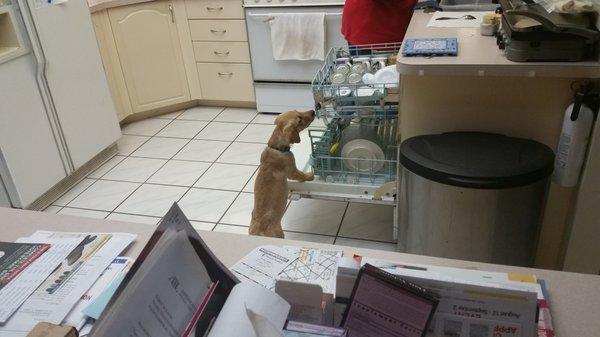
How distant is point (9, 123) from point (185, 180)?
96 cm

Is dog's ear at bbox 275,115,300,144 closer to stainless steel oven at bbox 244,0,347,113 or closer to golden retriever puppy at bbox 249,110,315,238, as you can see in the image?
golden retriever puppy at bbox 249,110,315,238

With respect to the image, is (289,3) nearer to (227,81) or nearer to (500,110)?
(227,81)

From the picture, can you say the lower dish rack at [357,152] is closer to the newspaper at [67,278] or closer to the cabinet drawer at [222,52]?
the newspaper at [67,278]

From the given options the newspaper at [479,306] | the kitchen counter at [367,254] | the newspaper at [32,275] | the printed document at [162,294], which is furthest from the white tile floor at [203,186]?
the printed document at [162,294]

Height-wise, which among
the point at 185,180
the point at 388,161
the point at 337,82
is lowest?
the point at 185,180

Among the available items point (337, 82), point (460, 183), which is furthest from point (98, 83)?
point (460, 183)

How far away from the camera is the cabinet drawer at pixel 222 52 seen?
353 centimetres

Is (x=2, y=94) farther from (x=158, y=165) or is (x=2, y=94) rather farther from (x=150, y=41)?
(x=150, y=41)

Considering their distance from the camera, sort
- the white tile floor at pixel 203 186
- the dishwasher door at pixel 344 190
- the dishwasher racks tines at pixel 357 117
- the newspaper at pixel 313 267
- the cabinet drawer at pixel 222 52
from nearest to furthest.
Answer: the newspaper at pixel 313 267
the dishwasher racks tines at pixel 357 117
the dishwasher door at pixel 344 190
the white tile floor at pixel 203 186
the cabinet drawer at pixel 222 52

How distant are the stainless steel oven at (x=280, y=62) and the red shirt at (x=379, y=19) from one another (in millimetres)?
855

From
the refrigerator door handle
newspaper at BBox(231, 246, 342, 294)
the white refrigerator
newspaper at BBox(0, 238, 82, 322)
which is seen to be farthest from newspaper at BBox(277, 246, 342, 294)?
the refrigerator door handle

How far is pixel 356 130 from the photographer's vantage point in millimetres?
2021

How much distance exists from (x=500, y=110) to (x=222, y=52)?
2500mm

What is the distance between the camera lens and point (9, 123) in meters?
2.33
